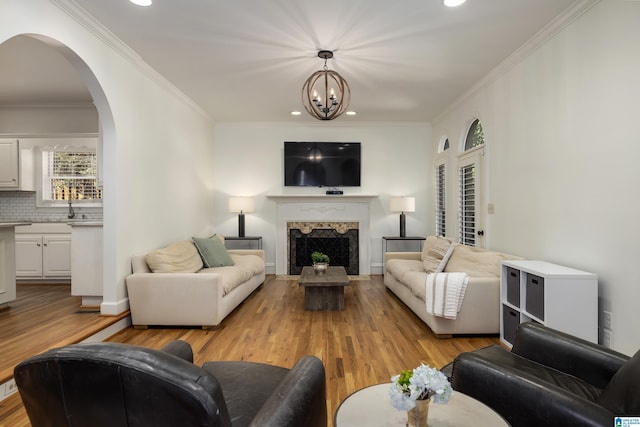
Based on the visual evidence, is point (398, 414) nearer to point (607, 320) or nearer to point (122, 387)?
point (122, 387)

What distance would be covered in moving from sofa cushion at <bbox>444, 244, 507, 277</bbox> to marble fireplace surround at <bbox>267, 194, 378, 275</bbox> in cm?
242

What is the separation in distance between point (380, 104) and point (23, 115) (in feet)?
19.0

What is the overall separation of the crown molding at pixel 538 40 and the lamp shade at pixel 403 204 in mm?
2098

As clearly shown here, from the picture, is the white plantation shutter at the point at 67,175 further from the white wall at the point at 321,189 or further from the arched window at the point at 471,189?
the arched window at the point at 471,189

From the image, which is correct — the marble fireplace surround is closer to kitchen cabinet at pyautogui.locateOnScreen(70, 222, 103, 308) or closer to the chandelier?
the chandelier

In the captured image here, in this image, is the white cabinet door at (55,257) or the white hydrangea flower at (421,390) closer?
the white hydrangea flower at (421,390)

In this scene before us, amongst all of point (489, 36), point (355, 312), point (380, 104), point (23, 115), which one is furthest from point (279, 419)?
point (23, 115)

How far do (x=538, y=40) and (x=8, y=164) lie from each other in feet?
24.3

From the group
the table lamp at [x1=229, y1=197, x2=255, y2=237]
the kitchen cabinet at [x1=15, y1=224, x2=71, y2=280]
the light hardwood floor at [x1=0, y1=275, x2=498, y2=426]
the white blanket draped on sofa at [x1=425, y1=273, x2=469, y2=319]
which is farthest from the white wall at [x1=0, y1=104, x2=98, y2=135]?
the white blanket draped on sofa at [x1=425, y1=273, x2=469, y2=319]

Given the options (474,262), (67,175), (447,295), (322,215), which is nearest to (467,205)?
(474,262)

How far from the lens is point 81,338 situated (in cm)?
302

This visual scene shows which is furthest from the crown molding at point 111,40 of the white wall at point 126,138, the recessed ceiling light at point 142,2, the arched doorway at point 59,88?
the recessed ceiling light at point 142,2

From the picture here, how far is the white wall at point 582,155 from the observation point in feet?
8.13

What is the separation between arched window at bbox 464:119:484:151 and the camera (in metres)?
4.95
